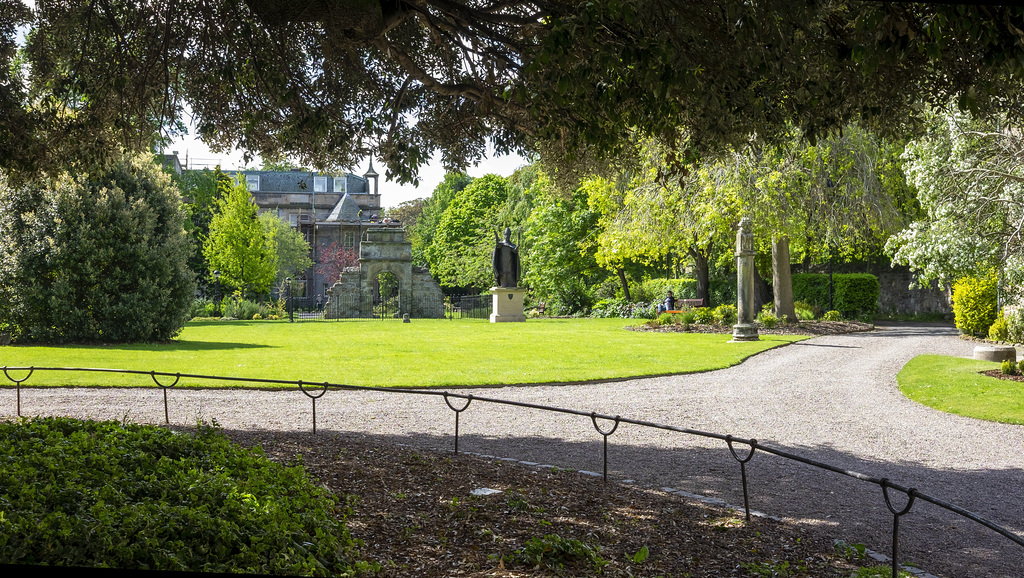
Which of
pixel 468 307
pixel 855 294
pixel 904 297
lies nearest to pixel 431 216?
pixel 468 307

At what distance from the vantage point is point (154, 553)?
296 cm

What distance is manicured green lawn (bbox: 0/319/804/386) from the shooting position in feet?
38.4

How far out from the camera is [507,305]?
1164 inches

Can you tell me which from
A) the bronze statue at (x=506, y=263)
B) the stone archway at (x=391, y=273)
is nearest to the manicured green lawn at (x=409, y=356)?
the bronze statue at (x=506, y=263)

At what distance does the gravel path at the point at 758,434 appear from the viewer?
5062mm

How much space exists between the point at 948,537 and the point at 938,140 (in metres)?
12.5

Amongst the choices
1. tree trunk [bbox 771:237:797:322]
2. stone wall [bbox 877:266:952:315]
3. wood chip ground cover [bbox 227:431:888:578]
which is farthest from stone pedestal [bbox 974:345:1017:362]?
stone wall [bbox 877:266:952:315]

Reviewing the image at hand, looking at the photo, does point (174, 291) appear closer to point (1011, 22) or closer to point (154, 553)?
point (154, 553)

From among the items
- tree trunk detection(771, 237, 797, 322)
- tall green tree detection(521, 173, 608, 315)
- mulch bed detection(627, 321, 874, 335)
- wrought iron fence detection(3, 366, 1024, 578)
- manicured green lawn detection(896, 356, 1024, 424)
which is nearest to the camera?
wrought iron fence detection(3, 366, 1024, 578)

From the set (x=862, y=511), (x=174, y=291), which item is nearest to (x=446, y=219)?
(x=174, y=291)

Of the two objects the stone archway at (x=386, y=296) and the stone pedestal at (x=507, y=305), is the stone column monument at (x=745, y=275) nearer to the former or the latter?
the stone pedestal at (x=507, y=305)

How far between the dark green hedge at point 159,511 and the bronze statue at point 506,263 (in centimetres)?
2407

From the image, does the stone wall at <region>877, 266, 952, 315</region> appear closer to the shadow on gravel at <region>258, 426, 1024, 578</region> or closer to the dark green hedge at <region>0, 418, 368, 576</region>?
the shadow on gravel at <region>258, 426, 1024, 578</region>

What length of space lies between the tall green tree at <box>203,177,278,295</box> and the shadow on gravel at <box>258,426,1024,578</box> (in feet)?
103
